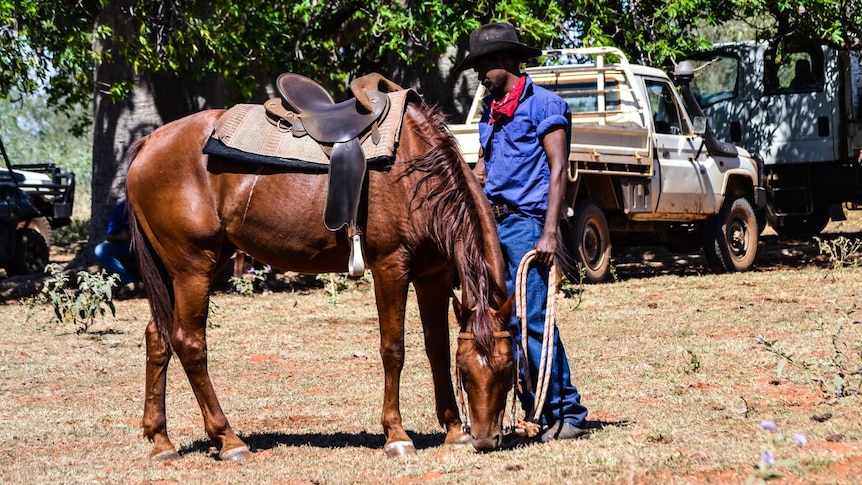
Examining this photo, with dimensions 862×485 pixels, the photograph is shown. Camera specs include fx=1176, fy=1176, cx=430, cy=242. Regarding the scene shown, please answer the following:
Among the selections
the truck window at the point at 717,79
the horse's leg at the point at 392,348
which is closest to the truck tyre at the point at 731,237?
the truck window at the point at 717,79

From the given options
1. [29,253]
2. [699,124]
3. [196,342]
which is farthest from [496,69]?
[29,253]

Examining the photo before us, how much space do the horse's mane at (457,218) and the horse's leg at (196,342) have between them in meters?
1.34

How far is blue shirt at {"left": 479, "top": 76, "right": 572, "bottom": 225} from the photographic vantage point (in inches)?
229

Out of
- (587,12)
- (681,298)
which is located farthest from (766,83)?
(681,298)

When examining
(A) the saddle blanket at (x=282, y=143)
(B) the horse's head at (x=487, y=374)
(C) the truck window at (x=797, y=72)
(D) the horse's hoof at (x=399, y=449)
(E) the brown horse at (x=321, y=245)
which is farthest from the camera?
(C) the truck window at (x=797, y=72)

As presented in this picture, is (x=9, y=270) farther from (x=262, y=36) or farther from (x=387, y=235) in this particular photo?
(x=387, y=235)

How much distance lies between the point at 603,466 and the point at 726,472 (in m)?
0.54

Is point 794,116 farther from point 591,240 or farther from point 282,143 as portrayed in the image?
point 282,143

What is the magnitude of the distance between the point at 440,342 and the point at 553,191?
110cm

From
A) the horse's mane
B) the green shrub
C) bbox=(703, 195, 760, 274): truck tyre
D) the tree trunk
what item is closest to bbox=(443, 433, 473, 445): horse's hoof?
the horse's mane

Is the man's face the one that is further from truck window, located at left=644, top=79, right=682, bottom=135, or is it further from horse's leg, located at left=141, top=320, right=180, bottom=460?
truck window, located at left=644, top=79, right=682, bottom=135

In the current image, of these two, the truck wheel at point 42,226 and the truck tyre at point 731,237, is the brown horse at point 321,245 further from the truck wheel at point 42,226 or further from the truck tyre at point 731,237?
the truck wheel at point 42,226

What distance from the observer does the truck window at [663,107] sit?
1398 centimetres

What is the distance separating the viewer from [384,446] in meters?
5.99
